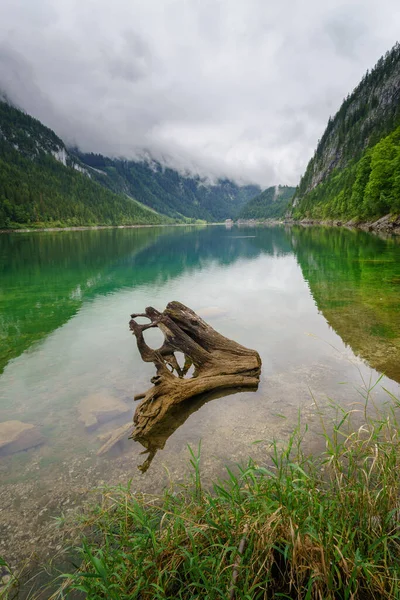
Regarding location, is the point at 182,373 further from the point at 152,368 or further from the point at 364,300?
the point at 364,300

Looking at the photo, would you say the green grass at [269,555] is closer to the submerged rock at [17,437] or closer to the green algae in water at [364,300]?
the submerged rock at [17,437]

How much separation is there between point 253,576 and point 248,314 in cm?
1455

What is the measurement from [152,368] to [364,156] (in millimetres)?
103937

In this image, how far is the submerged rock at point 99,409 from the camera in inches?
308

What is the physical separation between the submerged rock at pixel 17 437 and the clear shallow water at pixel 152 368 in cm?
23

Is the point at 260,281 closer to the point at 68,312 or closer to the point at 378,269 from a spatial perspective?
the point at 378,269

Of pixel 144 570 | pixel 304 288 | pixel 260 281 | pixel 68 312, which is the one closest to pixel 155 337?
pixel 68 312

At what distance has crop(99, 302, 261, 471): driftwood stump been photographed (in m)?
7.55

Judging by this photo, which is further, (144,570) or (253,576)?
(144,570)

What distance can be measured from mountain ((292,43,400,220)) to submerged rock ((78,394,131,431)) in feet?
207

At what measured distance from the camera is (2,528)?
477cm

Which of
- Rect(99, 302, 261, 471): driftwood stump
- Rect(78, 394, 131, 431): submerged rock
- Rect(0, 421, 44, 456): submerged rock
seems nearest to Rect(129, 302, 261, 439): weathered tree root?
Rect(99, 302, 261, 471): driftwood stump

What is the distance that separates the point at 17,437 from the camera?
7.19 metres

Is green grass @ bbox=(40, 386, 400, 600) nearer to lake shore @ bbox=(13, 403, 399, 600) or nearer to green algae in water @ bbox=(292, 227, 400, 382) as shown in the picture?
lake shore @ bbox=(13, 403, 399, 600)
